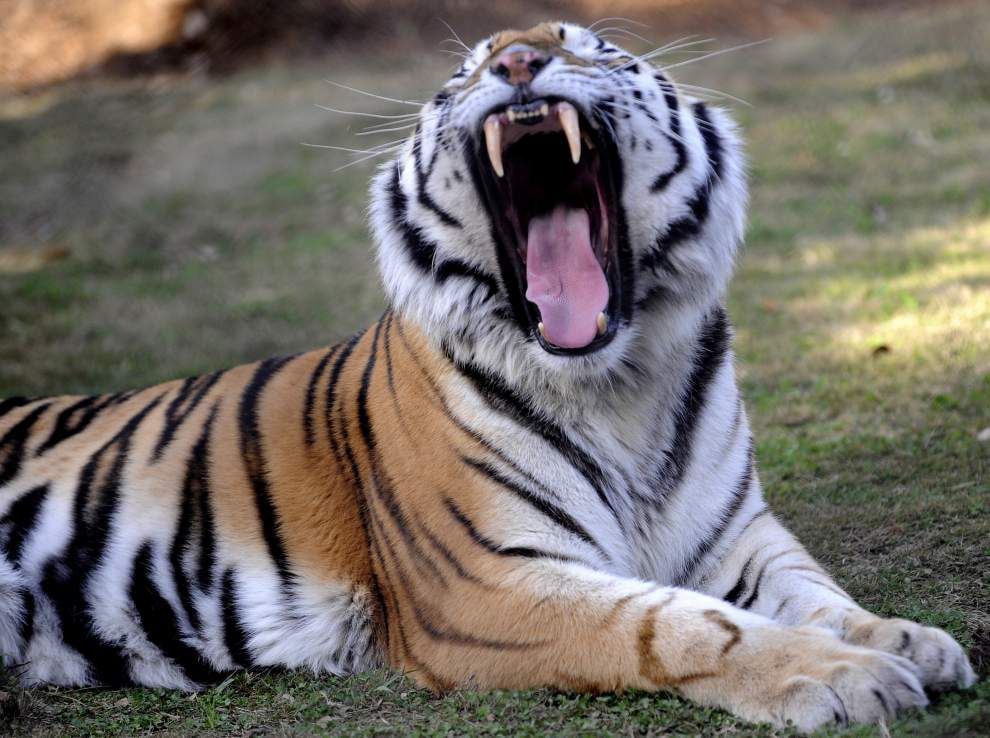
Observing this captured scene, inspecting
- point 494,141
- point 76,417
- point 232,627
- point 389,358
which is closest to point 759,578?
point 389,358

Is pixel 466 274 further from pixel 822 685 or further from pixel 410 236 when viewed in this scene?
pixel 822 685

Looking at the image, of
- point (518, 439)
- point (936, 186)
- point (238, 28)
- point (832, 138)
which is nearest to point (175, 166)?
point (238, 28)

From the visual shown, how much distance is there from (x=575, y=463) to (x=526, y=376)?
0.20 m

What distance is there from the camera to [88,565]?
2.84m

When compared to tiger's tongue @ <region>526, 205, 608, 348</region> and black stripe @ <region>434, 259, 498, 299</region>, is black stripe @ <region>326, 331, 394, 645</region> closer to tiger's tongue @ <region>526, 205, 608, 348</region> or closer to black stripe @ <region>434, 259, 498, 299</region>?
black stripe @ <region>434, 259, 498, 299</region>

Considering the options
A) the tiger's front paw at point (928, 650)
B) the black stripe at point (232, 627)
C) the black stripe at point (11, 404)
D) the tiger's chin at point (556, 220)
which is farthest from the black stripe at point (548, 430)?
the black stripe at point (11, 404)

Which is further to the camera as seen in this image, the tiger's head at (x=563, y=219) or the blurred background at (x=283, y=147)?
the blurred background at (x=283, y=147)

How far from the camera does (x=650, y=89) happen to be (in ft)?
8.51

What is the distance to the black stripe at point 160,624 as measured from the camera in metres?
2.72

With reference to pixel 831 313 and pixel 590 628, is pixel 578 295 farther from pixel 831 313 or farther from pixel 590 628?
pixel 831 313

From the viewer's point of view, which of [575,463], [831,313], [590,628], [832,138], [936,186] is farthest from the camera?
[832,138]

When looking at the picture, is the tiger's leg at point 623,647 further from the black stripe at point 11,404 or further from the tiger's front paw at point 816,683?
the black stripe at point 11,404

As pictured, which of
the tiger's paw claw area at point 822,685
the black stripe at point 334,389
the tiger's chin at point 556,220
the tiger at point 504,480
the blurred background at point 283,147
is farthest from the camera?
the blurred background at point 283,147

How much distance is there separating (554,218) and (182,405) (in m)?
1.08
